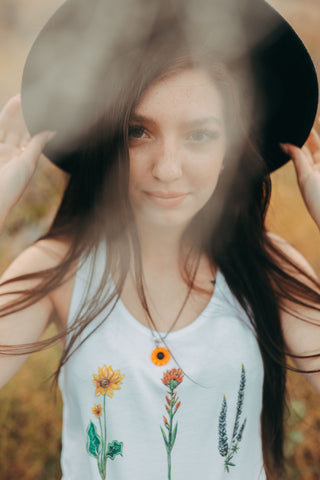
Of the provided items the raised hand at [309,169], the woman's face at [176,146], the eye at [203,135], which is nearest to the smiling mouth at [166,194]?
the woman's face at [176,146]

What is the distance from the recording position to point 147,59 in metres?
0.90

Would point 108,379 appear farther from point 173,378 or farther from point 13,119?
point 13,119

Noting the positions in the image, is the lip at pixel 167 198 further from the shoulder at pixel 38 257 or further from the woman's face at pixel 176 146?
the shoulder at pixel 38 257

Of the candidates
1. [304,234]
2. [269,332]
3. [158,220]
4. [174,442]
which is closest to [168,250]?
[158,220]

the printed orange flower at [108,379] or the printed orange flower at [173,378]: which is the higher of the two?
the printed orange flower at [108,379]

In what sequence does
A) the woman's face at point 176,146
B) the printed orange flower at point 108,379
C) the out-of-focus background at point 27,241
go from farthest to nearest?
the out-of-focus background at point 27,241, the printed orange flower at point 108,379, the woman's face at point 176,146

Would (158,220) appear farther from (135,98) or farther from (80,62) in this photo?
(80,62)

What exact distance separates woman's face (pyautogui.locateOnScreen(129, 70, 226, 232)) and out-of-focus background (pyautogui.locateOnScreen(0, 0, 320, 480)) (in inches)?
38.5

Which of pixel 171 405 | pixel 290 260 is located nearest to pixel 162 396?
pixel 171 405

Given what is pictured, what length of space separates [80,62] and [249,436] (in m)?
0.88

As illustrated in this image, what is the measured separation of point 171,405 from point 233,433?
0.16 metres

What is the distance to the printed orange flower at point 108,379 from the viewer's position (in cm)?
100

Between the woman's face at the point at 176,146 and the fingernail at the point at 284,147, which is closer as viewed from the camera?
the woman's face at the point at 176,146

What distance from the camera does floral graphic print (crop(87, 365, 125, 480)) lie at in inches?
39.4
